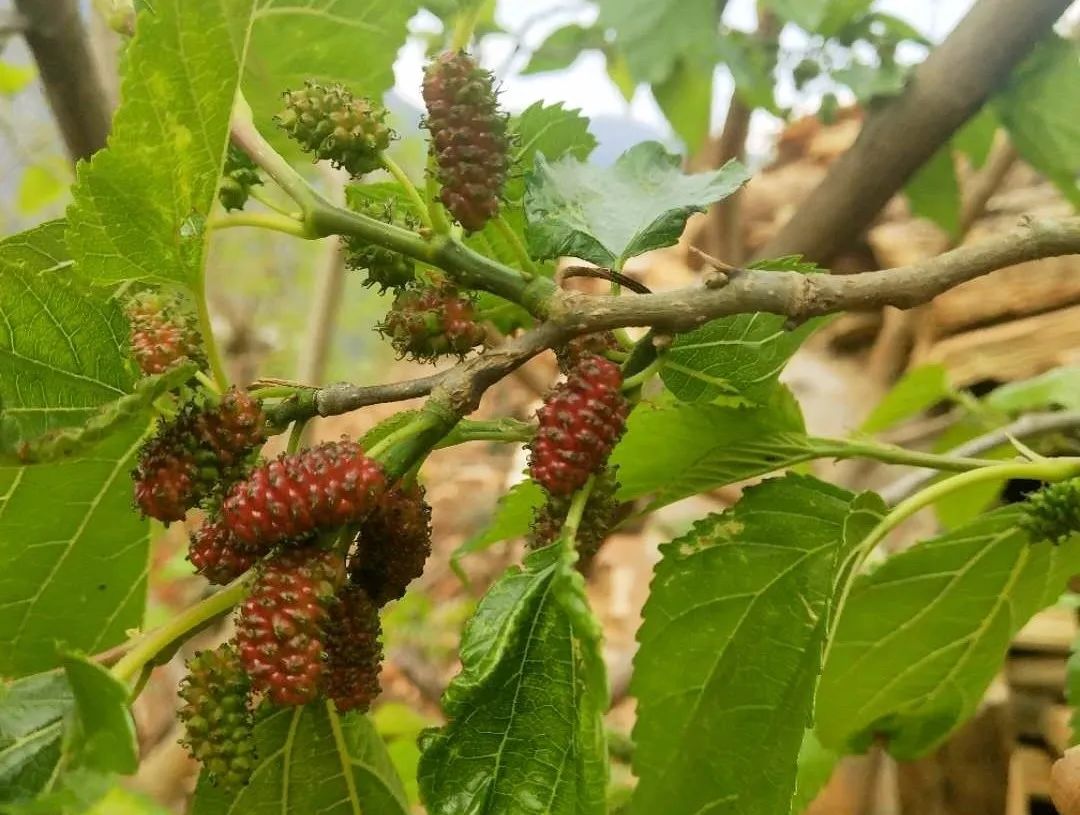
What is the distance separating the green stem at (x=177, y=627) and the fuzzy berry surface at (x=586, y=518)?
14 cm

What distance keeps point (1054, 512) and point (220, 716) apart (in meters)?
0.48

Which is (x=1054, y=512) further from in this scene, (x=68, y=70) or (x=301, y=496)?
(x=68, y=70)

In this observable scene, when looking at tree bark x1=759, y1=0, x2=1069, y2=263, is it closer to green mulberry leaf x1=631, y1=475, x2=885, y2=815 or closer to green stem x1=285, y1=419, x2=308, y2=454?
green mulberry leaf x1=631, y1=475, x2=885, y2=815

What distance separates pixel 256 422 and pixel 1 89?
1.59 meters

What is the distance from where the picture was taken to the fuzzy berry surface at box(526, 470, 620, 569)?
0.45m

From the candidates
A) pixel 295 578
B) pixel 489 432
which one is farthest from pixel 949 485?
pixel 295 578

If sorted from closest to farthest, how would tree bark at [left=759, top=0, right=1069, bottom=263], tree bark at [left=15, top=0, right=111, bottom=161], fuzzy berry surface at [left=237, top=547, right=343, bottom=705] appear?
fuzzy berry surface at [left=237, top=547, right=343, bottom=705]
tree bark at [left=15, top=0, right=111, bottom=161]
tree bark at [left=759, top=0, right=1069, bottom=263]

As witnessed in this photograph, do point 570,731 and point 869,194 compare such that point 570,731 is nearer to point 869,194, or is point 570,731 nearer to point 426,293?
point 426,293

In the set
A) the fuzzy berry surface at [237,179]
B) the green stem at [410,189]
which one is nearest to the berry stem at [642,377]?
the green stem at [410,189]

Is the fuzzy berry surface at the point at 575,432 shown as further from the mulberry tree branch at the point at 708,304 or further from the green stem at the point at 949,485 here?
the green stem at the point at 949,485

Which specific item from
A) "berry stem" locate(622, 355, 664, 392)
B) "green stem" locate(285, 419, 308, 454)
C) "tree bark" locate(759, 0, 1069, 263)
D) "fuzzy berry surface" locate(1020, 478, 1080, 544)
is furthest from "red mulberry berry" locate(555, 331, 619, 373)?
"tree bark" locate(759, 0, 1069, 263)

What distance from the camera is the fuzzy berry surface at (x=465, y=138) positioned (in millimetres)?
443

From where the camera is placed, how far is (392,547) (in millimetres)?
453

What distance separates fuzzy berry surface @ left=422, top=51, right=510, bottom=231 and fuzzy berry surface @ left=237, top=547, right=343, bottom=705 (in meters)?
0.18
